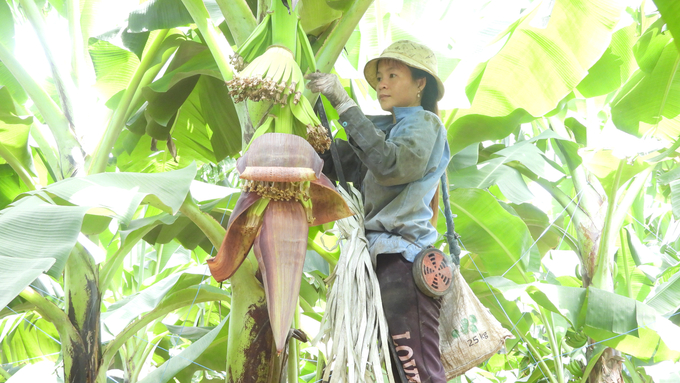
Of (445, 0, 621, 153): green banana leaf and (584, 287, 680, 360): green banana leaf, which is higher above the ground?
(445, 0, 621, 153): green banana leaf

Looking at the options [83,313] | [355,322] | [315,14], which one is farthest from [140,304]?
→ [315,14]

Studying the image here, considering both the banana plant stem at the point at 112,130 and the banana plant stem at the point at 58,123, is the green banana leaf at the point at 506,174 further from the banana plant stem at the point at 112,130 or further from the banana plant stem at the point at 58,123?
the banana plant stem at the point at 58,123

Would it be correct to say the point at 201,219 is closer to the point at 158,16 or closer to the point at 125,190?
the point at 125,190

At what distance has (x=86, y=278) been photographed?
1.84m

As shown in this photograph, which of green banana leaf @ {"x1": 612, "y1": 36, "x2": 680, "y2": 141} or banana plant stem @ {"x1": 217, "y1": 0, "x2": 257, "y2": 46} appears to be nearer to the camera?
banana plant stem @ {"x1": 217, "y1": 0, "x2": 257, "y2": 46}

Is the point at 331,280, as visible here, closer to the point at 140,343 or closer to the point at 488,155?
the point at 488,155

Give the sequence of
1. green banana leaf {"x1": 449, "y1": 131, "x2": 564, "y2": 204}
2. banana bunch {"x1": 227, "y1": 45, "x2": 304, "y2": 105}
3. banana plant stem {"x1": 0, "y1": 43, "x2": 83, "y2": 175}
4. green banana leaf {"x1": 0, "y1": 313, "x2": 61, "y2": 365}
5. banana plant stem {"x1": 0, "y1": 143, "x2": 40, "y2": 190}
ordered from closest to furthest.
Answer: banana bunch {"x1": 227, "y1": 45, "x2": 304, "y2": 105} → banana plant stem {"x1": 0, "y1": 43, "x2": 83, "y2": 175} → banana plant stem {"x1": 0, "y1": 143, "x2": 40, "y2": 190} → green banana leaf {"x1": 449, "y1": 131, "x2": 564, "y2": 204} → green banana leaf {"x1": 0, "y1": 313, "x2": 61, "y2": 365}

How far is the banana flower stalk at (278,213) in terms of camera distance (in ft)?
3.41

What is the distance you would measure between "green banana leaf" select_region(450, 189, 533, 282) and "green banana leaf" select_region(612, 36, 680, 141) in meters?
0.68

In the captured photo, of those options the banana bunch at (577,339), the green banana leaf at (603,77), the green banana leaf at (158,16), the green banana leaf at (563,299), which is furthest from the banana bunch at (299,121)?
the banana bunch at (577,339)

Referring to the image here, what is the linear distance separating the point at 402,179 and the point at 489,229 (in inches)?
47.3

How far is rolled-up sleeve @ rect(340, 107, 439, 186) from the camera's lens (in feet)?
4.11

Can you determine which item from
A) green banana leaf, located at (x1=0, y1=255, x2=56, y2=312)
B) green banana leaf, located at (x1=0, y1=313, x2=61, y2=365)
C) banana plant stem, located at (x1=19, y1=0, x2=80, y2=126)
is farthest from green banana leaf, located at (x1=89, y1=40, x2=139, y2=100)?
green banana leaf, located at (x1=0, y1=313, x2=61, y2=365)

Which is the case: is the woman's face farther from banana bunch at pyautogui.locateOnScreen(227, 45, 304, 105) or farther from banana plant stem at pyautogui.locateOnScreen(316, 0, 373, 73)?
banana bunch at pyautogui.locateOnScreen(227, 45, 304, 105)
